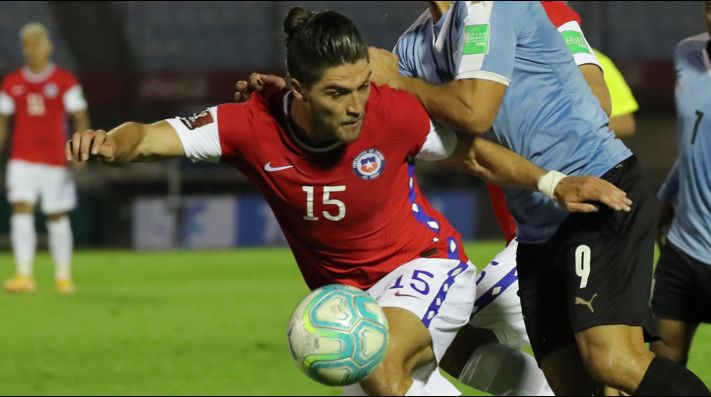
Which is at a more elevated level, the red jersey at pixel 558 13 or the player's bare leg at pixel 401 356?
the red jersey at pixel 558 13

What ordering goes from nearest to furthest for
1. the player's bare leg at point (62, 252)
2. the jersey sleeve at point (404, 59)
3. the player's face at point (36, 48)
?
1. the jersey sleeve at point (404, 59)
2. the player's bare leg at point (62, 252)
3. the player's face at point (36, 48)

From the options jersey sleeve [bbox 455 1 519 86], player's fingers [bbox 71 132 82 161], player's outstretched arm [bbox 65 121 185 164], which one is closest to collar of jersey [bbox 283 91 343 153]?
player's outstretched arm [bbox 65 121 185 164]

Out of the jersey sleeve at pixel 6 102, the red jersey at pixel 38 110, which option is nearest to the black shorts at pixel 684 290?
the red jersey at pixel 38 110

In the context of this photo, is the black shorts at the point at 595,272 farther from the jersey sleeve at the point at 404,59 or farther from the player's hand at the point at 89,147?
the player's hand at the point at 89,147

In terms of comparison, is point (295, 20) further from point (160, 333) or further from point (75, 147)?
point (160, 333)

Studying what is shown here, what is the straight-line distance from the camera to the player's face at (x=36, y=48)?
42.7ft

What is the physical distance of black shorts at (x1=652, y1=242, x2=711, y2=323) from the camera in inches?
226

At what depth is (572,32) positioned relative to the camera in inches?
209

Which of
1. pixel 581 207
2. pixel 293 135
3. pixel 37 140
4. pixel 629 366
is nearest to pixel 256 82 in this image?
pixel 293 135

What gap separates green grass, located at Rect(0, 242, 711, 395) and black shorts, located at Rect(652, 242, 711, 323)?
150 centimetres

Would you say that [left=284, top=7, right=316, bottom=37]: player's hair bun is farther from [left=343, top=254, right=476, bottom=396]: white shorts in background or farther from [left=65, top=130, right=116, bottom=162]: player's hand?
[left=343, top=254, right=476, bottom=396]: white shorts in background

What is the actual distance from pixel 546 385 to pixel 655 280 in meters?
0.77

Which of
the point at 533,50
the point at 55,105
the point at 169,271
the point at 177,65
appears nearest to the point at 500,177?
the point at 533,50

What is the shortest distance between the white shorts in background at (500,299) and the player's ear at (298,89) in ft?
4.30
